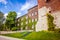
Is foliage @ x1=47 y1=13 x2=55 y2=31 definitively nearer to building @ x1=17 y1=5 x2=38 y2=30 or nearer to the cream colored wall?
the cream colored wall

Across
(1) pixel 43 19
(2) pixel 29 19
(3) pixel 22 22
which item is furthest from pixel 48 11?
(3) pixel 22 22

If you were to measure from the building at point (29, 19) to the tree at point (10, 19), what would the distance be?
138 inches

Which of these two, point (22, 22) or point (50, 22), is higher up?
point (22, 22)

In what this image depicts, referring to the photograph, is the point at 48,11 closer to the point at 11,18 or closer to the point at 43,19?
the point at 43,19

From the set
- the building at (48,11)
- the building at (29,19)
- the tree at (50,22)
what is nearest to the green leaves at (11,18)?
the building at (29,19)

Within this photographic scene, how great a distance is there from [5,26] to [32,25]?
12.6 meters

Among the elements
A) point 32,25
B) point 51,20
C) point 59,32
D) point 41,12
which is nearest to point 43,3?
point 41,12

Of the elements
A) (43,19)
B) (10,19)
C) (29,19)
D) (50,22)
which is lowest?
(50,22)

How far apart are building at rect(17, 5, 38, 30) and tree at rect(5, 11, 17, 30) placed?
3.50m

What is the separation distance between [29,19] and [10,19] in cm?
709

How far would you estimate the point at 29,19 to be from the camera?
63.7 meters

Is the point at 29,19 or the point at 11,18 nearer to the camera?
the point at 29,19

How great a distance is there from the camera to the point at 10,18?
63.8 m

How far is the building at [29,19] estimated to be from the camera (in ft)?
197
